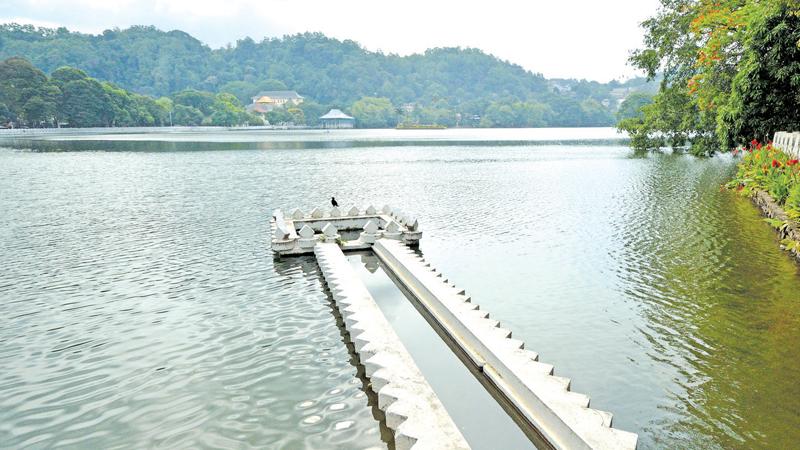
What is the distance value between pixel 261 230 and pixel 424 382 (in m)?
13.3

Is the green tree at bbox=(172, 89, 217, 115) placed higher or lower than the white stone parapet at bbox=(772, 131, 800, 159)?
higher

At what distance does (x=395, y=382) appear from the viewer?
7.36 m

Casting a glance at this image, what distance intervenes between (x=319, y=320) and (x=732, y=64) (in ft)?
104

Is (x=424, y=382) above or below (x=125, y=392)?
above

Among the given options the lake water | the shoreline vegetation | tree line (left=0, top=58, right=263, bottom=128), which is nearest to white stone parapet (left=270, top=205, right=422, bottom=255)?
the lake water

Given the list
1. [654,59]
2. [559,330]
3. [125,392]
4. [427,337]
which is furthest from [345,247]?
[654,59]

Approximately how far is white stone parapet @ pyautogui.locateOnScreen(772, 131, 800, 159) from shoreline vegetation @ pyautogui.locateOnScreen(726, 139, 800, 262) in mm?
326

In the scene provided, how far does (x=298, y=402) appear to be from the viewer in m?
7.67

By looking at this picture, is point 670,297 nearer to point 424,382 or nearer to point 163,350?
point 424,382

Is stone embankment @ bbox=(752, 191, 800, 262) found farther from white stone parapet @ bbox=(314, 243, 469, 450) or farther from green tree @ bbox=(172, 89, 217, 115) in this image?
green tree @ bbox=(172, 89, 217, 115)

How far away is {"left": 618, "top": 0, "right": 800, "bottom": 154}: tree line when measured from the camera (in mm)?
24781

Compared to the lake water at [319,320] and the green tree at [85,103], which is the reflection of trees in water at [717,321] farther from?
the green tree at [85,103]

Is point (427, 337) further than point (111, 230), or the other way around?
point (111, 230)

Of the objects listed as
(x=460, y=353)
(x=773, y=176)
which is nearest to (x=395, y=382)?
(x=460, y=353)
